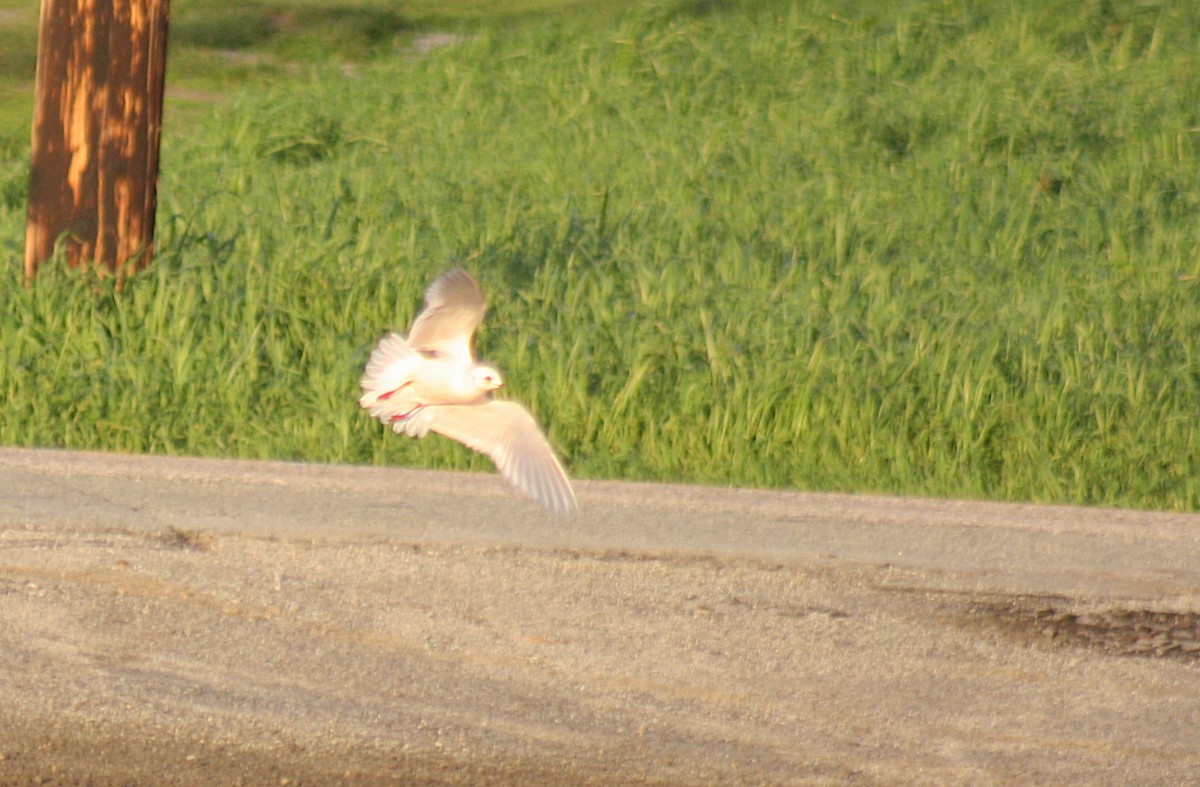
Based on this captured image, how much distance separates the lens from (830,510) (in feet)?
17.9

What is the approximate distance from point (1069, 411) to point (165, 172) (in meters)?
5.38

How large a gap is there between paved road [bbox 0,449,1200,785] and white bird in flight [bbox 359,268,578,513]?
600 millimetres

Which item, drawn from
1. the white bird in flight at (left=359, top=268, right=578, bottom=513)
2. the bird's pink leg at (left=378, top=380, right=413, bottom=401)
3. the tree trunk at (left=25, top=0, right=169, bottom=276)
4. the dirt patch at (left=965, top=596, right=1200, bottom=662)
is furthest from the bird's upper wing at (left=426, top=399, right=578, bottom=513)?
the tree trunk at (left=25, top=0, right=169, bottom=276)

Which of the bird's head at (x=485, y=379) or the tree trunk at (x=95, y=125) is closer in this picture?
the bird's head at (x=485, y=379)

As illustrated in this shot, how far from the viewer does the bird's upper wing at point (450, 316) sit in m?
3.47

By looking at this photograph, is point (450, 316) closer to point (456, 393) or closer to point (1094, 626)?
point (456, 393)

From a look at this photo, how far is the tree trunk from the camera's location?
678cm

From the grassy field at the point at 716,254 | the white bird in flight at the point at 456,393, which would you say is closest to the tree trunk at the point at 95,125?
the grassy field at the point at 716,254

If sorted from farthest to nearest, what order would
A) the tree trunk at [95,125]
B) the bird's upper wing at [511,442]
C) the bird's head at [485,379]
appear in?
the tree trunk at [95,125] → the bird's upper wing at [511,442] → the bird's head at [485,379]

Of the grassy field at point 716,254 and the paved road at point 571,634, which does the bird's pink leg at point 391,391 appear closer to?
the paved road at point 571,634

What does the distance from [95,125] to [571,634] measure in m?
3.25

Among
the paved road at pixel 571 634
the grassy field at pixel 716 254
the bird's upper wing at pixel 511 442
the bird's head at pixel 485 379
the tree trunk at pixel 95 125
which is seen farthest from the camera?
the tree trunk at pixel 95 125

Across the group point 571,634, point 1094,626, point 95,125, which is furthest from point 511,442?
point 95,125

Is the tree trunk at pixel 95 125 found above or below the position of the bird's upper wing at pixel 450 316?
above
